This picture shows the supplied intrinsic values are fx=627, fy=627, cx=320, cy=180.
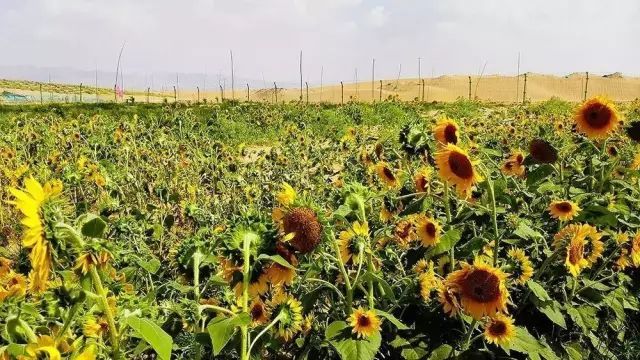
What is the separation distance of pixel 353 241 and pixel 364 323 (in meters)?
0.25

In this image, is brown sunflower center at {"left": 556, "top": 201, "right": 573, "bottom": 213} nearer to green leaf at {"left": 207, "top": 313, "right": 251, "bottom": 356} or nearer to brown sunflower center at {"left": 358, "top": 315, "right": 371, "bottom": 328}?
brown sunflower center at {"left": 358, "top": 315, "right": 371, "bottom": 328}

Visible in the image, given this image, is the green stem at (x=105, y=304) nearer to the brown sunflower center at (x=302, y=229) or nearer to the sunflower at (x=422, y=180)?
the brown sunflower center at (x=302, y=229)

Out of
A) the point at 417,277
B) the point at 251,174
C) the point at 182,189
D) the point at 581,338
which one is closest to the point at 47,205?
the point at 417,277

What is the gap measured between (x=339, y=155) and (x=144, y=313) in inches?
196

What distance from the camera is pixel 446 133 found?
2.38m

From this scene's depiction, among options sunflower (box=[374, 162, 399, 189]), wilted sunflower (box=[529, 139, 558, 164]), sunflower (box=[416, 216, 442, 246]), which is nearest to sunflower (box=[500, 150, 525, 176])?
wilted sunflower (box=[529, 139, 558, 164])

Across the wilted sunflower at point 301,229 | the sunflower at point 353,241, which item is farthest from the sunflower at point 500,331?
the wilted sunflower at point 301,229

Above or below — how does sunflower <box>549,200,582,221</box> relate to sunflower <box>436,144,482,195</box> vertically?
below

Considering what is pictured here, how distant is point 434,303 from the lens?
2.20 m

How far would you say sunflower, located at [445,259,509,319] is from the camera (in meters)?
1.77

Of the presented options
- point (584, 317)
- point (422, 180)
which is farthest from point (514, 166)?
point (584, 317)

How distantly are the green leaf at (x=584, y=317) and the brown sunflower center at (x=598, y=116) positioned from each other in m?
0.94

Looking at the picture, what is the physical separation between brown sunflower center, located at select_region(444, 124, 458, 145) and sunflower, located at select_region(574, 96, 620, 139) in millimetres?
893

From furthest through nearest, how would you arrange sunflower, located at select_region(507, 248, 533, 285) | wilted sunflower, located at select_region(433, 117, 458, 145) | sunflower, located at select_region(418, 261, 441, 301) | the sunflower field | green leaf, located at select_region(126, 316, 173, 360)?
wilted sunflower, located at select_region(433, 117, 458, 145) < sunflower, located at select_region(507, 248, 533, 285) < sunflower, located at select_region(418, 261, 441, 301) < the sunflower field < green leaf, located at select_region(126, 316, 173, 360)
